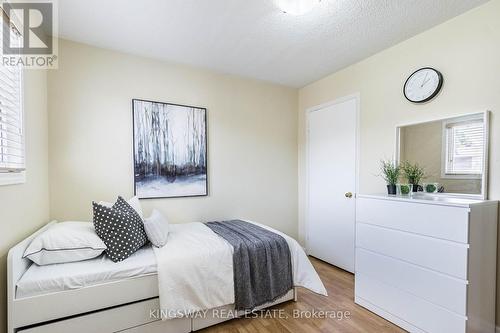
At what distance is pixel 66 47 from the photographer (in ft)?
7.54

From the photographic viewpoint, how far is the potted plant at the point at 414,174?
7.20ft

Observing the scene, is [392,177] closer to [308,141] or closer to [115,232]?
[308,141]

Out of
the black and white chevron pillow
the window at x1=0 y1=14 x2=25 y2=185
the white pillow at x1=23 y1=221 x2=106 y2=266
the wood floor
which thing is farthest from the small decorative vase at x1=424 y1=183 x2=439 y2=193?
A: the window at x1=0 y1=14 x2=25 y2=185

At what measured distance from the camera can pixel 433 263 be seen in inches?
67.4

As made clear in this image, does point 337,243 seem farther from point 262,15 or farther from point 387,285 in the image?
point 262,15

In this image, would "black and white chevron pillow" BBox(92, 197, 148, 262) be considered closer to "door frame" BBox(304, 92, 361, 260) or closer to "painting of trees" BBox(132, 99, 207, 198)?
"painting of trees" BBox(132, 99, 207, 198)

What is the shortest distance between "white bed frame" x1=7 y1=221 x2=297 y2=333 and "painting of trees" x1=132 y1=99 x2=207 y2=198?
3.69ft

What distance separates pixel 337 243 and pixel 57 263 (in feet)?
9.39

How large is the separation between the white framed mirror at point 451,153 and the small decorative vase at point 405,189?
0.33 feet

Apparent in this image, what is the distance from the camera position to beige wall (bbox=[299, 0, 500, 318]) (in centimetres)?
178

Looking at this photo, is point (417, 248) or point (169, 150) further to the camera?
point (169, 150)

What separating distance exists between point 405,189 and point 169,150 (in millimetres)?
2450

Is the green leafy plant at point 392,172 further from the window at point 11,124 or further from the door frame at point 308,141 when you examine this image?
the window at point 11,124

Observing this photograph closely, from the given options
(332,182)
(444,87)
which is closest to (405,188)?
(444,87)
